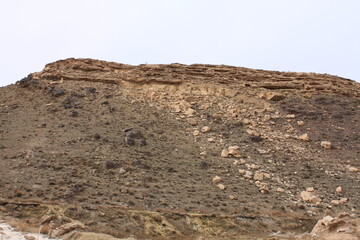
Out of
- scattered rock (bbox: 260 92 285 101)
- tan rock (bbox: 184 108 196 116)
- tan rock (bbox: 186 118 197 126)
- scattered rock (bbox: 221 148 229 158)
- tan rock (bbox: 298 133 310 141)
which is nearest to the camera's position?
scattered rock (bbox: 221 148 229 158)

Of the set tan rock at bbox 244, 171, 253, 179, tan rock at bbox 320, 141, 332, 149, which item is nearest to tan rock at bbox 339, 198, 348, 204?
tan rock at bbox 244, 171, 253, 179

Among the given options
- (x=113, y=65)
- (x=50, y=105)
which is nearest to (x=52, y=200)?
(x=50, y=105)

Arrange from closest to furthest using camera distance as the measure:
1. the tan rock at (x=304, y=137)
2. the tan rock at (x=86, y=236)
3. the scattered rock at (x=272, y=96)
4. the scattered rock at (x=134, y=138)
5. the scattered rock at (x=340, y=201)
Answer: the tan rock at (x=86, y=236) < the scattered rock at (x=340, y=201) < the scattered rock at (x=134, y=138) < the tan rock at (x=304, y=137) < the scattered rock at (x=272, y=96)

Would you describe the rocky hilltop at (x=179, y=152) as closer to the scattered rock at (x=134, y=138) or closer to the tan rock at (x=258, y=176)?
the scattered rock at (x=134, y=138)

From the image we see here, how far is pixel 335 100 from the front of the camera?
24.3 m

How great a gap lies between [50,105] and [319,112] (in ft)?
42.9

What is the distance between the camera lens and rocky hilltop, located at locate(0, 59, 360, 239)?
567 inches

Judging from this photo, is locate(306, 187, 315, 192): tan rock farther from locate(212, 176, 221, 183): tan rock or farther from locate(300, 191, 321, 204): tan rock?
locate(212, 176, 221, 183): tan rock

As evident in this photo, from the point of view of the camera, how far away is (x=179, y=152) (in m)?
19.2

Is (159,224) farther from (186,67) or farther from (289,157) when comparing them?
(186,67)

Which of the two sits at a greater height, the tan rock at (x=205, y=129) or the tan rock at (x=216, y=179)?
the tan rock at (x=205, y=129)

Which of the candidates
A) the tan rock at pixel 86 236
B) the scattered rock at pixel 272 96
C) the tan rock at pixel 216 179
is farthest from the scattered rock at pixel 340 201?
the tan rock at pixel 86 236

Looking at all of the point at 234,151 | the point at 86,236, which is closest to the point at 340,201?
the point at 234,151

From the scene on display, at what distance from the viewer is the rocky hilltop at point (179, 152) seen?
47.2 feet
